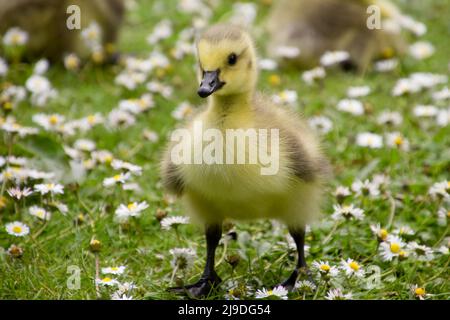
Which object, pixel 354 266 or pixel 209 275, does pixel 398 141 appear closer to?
pixel 354 266

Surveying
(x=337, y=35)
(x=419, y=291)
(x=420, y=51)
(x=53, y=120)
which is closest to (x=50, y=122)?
(x=53, y=120)

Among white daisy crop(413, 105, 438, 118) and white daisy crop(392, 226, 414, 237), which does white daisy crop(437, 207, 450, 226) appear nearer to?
white daisy crop(392, 226, 414, 237)

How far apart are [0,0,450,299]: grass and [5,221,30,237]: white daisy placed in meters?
0.05

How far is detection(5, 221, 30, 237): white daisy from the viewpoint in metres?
2.32

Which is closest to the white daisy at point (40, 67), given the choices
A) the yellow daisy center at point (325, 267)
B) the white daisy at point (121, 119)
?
the white daisy at point (121, 119)

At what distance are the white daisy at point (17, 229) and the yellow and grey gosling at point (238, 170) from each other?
0.48 m

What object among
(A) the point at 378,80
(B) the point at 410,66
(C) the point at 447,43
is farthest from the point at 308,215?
(C) the point at 447,43

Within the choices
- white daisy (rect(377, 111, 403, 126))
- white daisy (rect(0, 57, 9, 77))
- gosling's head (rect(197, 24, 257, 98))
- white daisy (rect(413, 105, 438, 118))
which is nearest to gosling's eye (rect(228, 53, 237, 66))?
gosling's head (rect(197, 24, 257, 98))

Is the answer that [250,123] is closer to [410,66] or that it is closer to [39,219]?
[39,219]

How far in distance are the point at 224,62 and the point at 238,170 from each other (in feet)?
1.01

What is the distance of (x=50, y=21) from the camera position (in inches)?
162

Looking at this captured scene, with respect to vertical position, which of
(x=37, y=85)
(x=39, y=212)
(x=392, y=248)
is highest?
(x=37, y=85)

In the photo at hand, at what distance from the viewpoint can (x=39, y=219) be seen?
Result: 101 inches

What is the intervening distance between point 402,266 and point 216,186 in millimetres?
778
